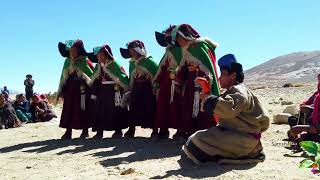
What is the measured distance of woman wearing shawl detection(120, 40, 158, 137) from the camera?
9.76 metres

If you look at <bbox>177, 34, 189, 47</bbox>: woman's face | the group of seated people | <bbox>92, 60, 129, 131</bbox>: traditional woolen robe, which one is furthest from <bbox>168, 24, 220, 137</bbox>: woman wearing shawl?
the group of seated people

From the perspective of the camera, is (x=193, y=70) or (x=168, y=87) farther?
(x=168, y=87)

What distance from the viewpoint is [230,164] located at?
6203mm

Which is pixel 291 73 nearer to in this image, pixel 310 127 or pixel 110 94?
pixel 110 94

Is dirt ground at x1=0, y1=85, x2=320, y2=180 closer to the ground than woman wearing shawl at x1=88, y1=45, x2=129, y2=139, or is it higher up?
closer to the ground

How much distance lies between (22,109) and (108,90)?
703cm

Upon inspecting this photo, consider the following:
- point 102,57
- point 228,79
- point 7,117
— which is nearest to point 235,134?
point 228,79

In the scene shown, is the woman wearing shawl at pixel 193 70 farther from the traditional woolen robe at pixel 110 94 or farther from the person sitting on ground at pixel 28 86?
the person sitting on ground at pixel 28 86

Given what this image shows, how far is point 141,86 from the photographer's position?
32.2ft

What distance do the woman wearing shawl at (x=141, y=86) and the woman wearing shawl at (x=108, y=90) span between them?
0.25 m

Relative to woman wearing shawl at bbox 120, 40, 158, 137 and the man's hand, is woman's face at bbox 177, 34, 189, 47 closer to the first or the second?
woman wearing shawl at bbox 120, 40, 158, 137

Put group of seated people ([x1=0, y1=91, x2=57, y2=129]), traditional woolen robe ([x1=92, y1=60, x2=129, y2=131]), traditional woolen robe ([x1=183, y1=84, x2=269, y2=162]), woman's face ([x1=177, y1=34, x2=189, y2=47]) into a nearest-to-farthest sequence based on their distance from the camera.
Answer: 1. traditional woolen robe ([x1=183, y1=84, x2=269, y2=162])
2. woman's face ([x1=177, y1=34, x2=189, y2=47])
3. traditional woolen robe ([x1=92, y1=60, x2=129, y2=131])
4. group of seated people ([x1=0, y1=91, x2=57, y2=129])

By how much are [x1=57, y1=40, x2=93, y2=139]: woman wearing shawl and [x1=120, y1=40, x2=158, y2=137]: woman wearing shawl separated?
1.00 meters

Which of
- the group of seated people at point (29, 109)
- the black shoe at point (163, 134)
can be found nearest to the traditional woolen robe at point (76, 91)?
the black shoe at point (163, 134)
